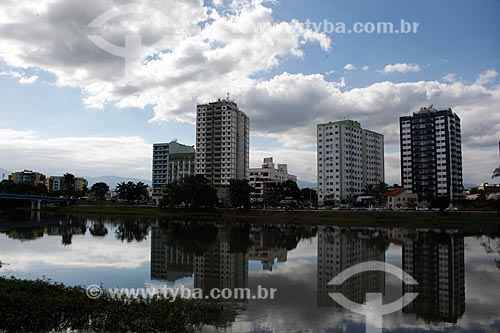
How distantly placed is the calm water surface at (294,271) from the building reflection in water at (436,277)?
5 cm

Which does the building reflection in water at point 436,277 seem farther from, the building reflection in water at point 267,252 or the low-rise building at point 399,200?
the low-rise building at point 399,200

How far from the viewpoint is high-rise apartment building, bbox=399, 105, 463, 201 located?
11412 cm

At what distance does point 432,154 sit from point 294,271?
343ft

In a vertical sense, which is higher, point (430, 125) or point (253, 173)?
point (430, 125)

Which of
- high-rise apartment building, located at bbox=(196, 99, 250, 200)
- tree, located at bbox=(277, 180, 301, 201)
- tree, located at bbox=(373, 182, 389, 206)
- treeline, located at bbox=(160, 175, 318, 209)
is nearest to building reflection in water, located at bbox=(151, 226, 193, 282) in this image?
treeline, located at bbox=(160, 175, 318, 209)

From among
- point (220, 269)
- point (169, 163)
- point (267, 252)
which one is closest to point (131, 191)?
point (169, 163)

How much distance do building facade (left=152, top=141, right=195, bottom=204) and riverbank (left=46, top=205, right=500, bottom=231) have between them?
3105 centimetres

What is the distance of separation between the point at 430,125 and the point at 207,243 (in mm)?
99225

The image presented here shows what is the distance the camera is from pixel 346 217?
74812 millimetres

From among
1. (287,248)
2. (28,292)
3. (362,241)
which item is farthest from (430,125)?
(28,292)

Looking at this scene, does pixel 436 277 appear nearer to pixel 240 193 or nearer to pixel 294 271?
pixel 294 271

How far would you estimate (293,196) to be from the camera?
11275 centimetres

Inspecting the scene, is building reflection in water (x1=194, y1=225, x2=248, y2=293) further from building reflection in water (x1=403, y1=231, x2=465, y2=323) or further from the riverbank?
the riverbank

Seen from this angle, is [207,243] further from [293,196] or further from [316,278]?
[293,196]
